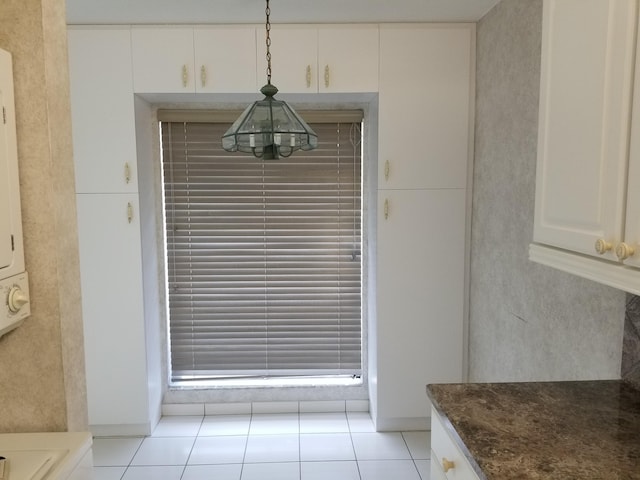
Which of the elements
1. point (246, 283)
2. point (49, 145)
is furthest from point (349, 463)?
point (49, 145)

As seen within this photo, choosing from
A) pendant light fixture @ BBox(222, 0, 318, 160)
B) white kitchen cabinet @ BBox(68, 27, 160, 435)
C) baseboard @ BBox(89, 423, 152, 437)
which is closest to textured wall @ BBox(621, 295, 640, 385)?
pendant light fixture @ BBox(222, 0, 318, 160)

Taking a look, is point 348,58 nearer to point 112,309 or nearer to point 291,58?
point 291,58

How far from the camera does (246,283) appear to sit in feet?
10.5

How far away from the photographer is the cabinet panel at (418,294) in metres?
2.84

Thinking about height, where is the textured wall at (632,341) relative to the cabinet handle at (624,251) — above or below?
below

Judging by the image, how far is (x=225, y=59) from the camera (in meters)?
2.71

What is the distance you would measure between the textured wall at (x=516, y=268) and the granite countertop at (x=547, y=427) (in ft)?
0.85

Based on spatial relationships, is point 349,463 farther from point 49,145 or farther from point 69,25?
point 69,25

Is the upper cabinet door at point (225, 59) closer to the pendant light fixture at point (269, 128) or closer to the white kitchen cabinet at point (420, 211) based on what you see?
the white kitchen cabinet at point (420, 211)

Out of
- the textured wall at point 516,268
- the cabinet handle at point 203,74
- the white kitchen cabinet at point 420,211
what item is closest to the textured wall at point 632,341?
the textured wall at point 516,268

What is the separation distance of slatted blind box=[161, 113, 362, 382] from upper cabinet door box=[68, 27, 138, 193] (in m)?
0.41

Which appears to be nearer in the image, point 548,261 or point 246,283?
point 548,261

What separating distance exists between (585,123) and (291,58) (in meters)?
1.95

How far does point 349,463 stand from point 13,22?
259 centimetres
